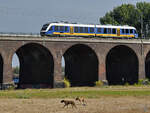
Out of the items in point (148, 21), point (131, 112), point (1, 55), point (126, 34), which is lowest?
point (131, 112)

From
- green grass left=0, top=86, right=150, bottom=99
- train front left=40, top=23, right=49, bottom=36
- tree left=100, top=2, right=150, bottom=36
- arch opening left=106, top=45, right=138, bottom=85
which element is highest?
tree left=100, top=2, right=150, bottom=36

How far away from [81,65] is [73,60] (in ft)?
9.10

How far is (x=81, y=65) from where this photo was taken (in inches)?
2562

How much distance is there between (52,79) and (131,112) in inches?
1243

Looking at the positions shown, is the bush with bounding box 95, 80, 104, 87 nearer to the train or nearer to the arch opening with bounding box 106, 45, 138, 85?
the arch opening with bounding box 106, 45, 138, 85

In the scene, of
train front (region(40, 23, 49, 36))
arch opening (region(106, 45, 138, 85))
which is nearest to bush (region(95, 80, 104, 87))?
arch opening (region(106, 45, 138, 85))

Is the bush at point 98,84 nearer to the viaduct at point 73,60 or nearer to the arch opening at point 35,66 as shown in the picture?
the viaduct at point 73,60

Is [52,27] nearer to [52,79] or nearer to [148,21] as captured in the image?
[52,79]

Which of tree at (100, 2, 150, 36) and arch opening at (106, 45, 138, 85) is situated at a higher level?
tree at (100, 2, 150, 36)

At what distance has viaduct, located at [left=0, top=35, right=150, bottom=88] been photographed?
5256 cm

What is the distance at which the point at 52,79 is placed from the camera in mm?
55969

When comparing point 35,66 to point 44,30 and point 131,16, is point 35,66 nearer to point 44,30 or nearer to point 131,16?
point 44,30

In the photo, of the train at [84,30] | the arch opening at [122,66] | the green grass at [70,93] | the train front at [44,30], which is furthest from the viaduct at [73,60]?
the green grass at [70,93]

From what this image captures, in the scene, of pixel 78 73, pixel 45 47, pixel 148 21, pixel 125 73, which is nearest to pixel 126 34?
pixel 125 73
